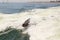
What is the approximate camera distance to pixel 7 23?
242 inches

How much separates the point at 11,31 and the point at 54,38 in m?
1.39

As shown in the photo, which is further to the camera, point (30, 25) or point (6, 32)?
point (30, 25)

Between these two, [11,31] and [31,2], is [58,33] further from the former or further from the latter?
[31,2]

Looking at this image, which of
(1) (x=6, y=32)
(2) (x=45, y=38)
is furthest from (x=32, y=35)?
(1) (x=6, y=32)

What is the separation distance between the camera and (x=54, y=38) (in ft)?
15.2

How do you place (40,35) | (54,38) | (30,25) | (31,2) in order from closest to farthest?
(54,38)
(40,35)
(30,25)
(31,2)

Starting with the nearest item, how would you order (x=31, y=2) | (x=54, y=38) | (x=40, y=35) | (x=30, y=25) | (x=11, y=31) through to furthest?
(x=54, y=38)
(x=40, y=35)
(x=11, y=31)
(x=30, y=25)
(x=31, y=2)

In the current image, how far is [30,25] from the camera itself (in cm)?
594


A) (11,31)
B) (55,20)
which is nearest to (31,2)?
(55,20)

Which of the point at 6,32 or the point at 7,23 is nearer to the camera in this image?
the point at 6,32

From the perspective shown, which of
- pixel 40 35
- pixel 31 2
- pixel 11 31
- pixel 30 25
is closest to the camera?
pixel 40 35

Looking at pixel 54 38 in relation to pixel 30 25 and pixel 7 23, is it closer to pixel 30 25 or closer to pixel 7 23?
pixel 30 25

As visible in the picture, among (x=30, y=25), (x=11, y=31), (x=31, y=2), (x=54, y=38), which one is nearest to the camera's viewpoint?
(x=54, y=38)

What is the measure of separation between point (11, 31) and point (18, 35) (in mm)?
256
